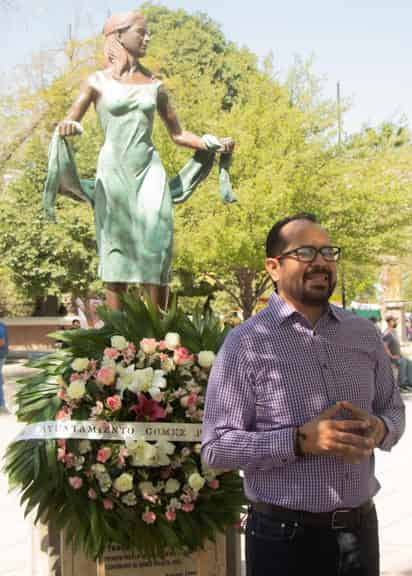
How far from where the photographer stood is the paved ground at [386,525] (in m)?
5.69

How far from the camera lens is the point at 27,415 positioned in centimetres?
451

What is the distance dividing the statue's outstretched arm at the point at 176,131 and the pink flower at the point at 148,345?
9.05ft

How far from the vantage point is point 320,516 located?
9.17 ft

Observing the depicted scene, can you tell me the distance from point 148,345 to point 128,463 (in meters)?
0.57

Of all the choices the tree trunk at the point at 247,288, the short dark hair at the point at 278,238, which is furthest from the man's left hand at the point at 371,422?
the tree trunk at the point at 247,288

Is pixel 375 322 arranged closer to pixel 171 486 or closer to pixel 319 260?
pixel 171 486

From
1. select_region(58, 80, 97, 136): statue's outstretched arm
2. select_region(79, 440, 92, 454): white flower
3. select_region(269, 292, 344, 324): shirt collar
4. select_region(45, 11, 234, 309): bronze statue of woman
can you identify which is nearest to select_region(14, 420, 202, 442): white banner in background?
select_region(79, 440, 92, 454): white flower

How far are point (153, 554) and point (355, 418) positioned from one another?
170cm

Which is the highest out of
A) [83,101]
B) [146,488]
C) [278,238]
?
[83,101]

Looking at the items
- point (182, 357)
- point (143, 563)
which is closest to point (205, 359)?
point (182, 357)

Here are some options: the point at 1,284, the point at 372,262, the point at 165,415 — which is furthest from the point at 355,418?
the point at 1,284

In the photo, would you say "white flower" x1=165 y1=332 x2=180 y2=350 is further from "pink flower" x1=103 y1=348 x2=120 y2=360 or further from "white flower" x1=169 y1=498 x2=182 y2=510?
"white flower" x1=169 y1=498 x2=182 y2=510

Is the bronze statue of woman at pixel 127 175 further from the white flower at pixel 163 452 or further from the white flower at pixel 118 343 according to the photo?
the white flower at pixel 163 452

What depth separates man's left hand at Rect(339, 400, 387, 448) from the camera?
8.96 feet
